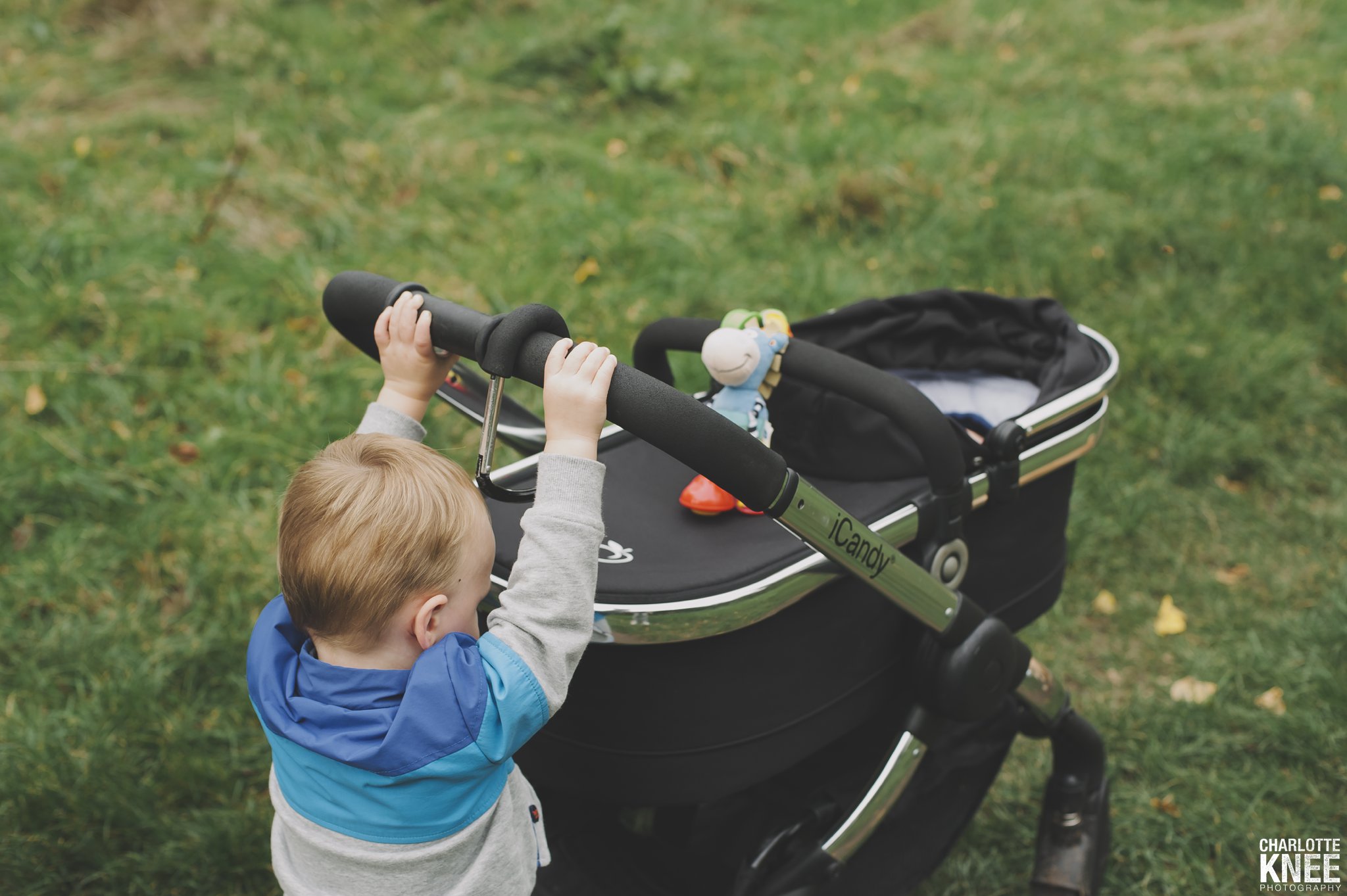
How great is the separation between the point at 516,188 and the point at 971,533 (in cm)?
310

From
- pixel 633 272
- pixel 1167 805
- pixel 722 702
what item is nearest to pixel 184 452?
pixel 633 272

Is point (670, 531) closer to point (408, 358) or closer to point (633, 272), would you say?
point (408, 358)

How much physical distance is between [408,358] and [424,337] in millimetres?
64

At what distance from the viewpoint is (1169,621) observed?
2.84 m

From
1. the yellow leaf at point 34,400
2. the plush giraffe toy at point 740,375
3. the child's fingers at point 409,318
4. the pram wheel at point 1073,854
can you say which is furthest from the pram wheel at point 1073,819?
the yellow leaf at point 34,400

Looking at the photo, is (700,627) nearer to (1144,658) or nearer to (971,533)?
(971,533)

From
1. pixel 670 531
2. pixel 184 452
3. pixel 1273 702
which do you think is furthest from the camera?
pixel 184 452

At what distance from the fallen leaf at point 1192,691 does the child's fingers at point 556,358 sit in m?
2.02

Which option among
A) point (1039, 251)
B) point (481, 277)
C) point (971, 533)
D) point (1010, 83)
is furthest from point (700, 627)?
point (1010, 83)

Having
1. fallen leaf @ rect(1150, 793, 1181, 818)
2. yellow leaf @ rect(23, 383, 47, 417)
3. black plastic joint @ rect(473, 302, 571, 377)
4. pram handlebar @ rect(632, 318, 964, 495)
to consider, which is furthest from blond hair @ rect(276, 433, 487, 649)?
yellow leaf @ rect(23, 383, 47, 417)

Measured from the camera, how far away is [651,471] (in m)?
1.78

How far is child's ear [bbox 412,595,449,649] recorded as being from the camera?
4.27ft

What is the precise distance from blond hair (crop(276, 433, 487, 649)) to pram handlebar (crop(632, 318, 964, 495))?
0.53 metres

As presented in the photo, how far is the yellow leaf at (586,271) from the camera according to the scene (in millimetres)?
3846
